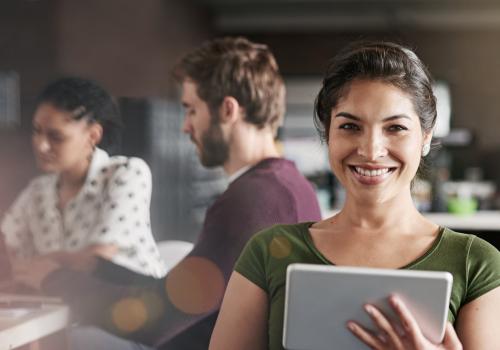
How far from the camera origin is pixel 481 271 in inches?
47.9

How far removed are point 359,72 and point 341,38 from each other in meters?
5.63

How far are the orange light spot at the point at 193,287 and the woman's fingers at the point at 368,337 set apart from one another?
0.57 meters

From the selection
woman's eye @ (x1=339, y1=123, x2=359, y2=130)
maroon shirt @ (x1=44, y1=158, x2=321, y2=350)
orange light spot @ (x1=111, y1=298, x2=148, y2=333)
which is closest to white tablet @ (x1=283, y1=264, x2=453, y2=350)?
woman's eye @ (x1=339, y1=123, x2=359, y2=130)

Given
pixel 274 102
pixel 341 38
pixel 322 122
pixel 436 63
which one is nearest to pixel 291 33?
pixel 341 38

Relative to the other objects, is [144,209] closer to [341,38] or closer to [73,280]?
[73,280]

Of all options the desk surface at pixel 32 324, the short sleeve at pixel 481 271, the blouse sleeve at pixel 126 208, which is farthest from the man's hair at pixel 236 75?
the short sleeve at pixel 481 271

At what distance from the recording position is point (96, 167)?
164 centimetres

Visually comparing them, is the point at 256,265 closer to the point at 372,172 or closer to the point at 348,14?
the point at 372,172

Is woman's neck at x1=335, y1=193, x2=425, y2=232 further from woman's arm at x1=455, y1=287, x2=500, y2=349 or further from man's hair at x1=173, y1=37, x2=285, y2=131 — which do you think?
man's hair at x1=173, y1=37, x2=285, y2=131

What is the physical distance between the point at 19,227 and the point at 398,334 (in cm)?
88

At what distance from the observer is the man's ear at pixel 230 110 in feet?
5.75

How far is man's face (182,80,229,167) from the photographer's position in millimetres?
1759

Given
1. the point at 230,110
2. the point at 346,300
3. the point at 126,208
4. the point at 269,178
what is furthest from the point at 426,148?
the point at 126,208

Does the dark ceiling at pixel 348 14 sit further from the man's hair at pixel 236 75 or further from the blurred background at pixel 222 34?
the man's hair at pixel 236 75
